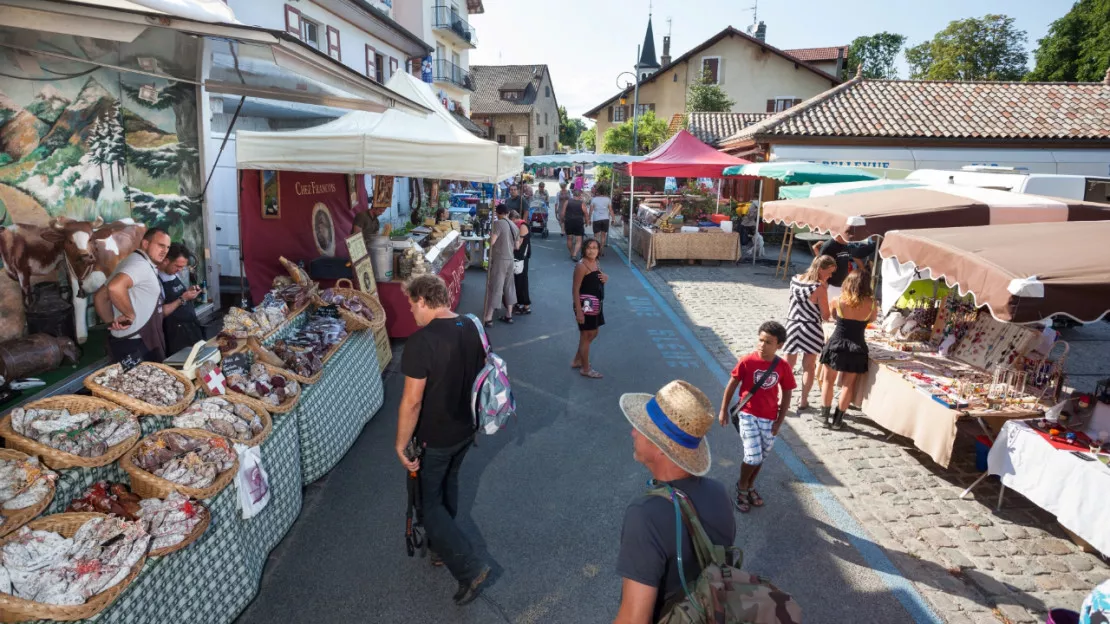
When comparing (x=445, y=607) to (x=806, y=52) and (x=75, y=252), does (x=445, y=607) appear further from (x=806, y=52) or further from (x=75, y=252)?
(x=806, y=52)

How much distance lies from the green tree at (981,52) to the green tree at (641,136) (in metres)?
30.3

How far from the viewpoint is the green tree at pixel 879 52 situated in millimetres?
85625

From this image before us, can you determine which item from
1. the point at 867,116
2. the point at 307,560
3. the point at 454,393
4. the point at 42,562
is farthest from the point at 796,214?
the point at 867,116

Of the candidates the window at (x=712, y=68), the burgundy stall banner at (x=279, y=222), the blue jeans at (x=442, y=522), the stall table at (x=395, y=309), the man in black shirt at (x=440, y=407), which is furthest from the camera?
the window at (x=712, y=68)

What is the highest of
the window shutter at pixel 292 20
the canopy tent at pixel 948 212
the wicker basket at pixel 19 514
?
the window shutter at pixel 292 20

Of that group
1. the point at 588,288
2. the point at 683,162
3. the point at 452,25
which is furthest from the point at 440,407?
the point at 452,25

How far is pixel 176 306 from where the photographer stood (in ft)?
17.7

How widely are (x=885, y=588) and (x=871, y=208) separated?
15.0ft

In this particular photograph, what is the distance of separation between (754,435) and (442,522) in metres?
2.39

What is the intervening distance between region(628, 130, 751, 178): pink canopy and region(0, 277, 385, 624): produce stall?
37.5 ft

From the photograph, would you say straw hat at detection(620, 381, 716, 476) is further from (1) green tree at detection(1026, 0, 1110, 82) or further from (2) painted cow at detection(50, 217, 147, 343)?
(1) green tree at detection(1026, 0, 1110, 82)

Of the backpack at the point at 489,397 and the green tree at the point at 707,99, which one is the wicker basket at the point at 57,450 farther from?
the green tree at the point at 707,99

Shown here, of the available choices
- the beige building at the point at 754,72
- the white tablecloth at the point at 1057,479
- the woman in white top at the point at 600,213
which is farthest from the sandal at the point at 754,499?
the beige building at the point at 754,72

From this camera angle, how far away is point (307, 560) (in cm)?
418
